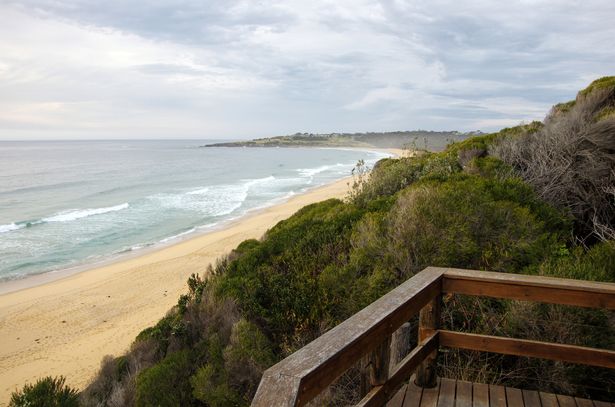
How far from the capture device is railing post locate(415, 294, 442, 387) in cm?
318

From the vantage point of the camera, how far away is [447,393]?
3.15 meters

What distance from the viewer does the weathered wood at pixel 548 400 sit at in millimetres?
3060

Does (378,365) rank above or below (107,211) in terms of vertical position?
above

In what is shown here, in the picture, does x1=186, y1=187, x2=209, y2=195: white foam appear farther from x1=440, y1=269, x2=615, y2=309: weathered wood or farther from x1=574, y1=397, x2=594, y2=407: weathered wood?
x1=574, y1=397, x2=594, y2=407: weathered wood

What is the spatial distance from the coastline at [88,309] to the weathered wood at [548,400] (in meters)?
8.16

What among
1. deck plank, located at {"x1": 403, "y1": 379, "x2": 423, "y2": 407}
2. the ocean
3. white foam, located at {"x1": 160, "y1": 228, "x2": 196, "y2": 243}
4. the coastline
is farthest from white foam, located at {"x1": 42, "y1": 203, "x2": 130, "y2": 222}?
deck plank, located at {"x1": 403, "y1": 379, "x2": 423, "y2": 407}

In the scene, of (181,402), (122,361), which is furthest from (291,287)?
(122,361)

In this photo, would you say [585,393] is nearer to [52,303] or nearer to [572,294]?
[572,294]

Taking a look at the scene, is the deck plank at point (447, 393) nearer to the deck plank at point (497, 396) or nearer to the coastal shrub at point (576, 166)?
the deck plank at point (497, 396)

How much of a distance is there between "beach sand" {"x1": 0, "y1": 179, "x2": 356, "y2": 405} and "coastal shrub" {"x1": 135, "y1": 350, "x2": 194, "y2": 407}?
4.00 m

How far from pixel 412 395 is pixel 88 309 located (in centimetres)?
1255

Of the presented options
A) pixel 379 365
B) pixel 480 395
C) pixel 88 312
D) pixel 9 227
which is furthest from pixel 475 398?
pixel 9 227

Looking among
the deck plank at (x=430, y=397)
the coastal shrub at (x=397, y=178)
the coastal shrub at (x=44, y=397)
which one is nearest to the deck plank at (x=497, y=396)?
the deck plank at (x=430, y=397)

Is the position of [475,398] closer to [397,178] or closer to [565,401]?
[565,401]
